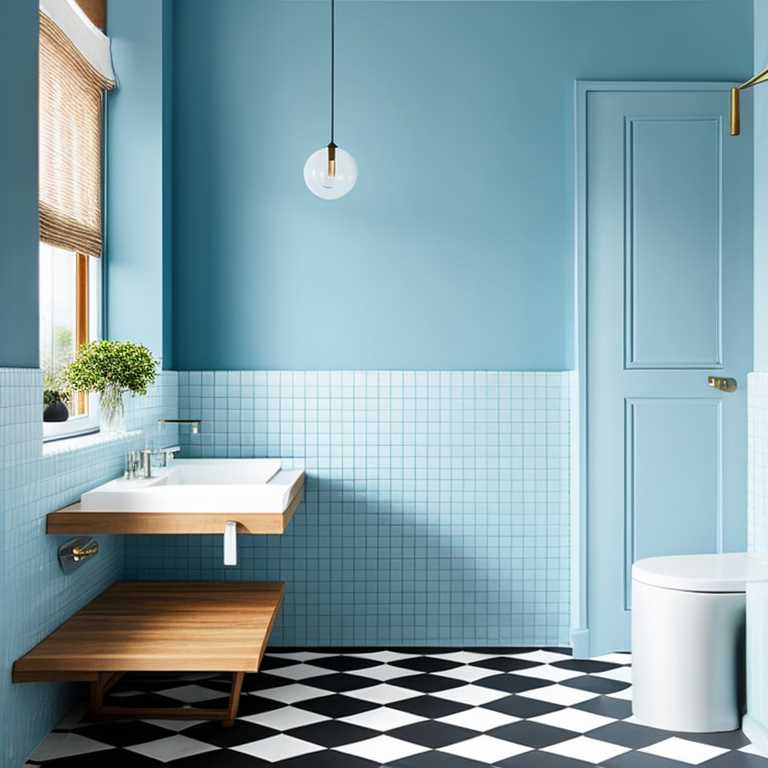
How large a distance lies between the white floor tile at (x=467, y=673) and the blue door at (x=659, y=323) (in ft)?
1.82

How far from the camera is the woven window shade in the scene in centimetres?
336

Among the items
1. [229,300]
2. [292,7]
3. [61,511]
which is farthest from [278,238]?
[61,511]

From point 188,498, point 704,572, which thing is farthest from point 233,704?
point 704,572

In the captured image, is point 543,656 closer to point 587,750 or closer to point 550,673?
point 550,673

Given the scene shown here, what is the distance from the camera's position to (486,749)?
122 inches

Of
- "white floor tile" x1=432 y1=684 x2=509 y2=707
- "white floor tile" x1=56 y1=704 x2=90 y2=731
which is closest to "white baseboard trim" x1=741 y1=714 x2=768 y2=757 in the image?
"white floor tile" x1=432 y1=684 x2=509 y2=707

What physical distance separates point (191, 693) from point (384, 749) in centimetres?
90

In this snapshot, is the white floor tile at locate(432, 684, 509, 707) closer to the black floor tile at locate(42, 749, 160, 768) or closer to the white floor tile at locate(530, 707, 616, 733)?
the white floor tile at locate(530, 707, 616, 733)

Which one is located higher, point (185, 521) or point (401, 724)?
point (185, 521)

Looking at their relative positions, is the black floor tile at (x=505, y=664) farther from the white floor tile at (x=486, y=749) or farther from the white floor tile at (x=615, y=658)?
the white floor tile at (x=486, y=749)

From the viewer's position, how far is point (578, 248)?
4.19 m

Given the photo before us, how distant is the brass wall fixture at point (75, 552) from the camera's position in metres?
3.14

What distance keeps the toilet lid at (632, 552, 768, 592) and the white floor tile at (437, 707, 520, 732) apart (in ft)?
2.20

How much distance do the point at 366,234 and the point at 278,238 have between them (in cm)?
39
